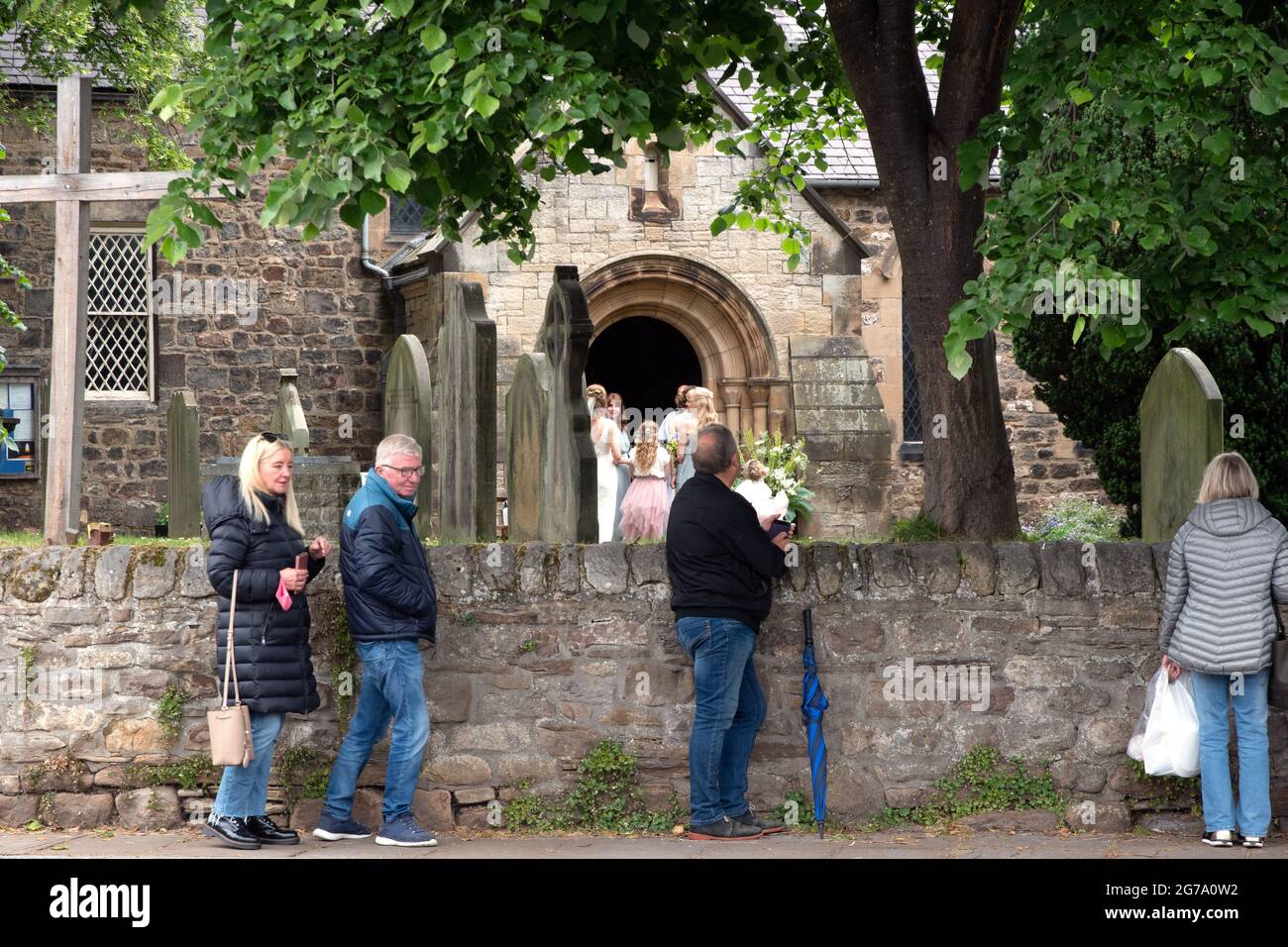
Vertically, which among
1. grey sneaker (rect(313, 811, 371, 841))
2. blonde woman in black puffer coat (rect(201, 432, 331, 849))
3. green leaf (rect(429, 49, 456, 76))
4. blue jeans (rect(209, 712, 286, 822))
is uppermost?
green leaf (rect(429, 49, 456, 76))

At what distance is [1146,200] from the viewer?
6.58 meters

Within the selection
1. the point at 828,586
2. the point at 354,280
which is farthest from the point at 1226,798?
the point at 354,280

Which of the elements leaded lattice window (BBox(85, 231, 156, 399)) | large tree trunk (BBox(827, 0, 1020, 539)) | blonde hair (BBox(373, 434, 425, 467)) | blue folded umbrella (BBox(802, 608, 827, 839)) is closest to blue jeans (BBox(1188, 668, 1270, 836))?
large tree trunk (BBox(827, 0, 1020, 539))

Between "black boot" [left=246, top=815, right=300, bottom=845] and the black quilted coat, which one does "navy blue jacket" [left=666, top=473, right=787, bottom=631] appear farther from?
"black boot" [left=246, top=815, right=300, bottom=845]

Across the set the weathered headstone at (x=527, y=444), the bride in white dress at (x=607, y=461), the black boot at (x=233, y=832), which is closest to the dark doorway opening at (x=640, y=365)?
the bride in white dress at (x=607, y=461)

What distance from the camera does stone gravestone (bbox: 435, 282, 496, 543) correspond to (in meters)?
8.20

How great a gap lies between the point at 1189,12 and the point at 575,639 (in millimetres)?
3795

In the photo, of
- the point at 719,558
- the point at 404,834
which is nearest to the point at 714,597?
the point at 719,558

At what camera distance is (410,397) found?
26.9 ft

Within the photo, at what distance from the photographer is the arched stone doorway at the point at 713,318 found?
680 inches

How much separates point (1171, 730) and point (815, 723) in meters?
1.58

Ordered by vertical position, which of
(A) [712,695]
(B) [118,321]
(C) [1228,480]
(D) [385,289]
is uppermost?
(D) [385,289]

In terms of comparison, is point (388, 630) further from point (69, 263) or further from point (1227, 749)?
point (1227, 749)

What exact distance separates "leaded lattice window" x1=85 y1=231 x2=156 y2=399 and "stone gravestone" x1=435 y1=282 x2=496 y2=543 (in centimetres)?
1152
